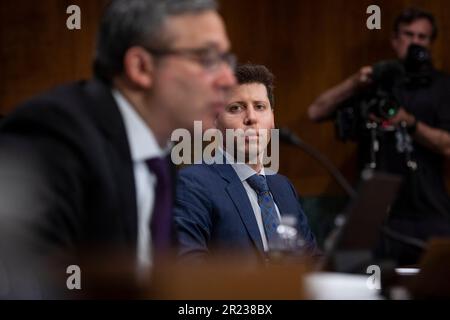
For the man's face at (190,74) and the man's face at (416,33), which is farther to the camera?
the man's face at (416,33)

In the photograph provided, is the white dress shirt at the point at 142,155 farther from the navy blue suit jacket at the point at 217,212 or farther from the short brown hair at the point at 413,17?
the short brown hair at the point at 413,17

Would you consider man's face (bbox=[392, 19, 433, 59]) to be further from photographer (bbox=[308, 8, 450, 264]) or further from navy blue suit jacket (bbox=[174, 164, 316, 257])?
navy blue suit jacket (bbox=[174, 164, 316, 257])

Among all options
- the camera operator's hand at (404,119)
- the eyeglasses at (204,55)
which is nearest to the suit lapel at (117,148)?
the eyeglasses at (204,55)

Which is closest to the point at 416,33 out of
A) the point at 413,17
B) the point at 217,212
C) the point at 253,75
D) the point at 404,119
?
the point at 413,17

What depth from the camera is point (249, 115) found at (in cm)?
238

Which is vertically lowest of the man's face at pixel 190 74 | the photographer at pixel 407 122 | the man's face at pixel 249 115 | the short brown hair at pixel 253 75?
the photographer at pixel 407 122

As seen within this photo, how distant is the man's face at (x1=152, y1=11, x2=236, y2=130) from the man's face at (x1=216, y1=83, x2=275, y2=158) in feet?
2.53

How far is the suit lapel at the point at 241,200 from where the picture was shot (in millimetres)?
2240

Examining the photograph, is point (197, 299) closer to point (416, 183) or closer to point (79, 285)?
point (79, 285)

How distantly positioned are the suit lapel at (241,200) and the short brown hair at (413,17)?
4.97ft

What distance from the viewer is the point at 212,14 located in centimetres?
154

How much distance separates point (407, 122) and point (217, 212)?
1246 millimetres

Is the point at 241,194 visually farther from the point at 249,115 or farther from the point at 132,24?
the point at 132,24

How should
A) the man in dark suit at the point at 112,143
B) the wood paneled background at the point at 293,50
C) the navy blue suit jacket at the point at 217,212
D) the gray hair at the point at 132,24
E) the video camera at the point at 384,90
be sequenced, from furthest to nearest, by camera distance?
the wood paneled background at the point at 293,50, the video camera at the point at 384,90, the navy blue suit jacket at the point at 217,212, the gray hair at the point at 132,24, the man in dark suit at the point at 112,143
